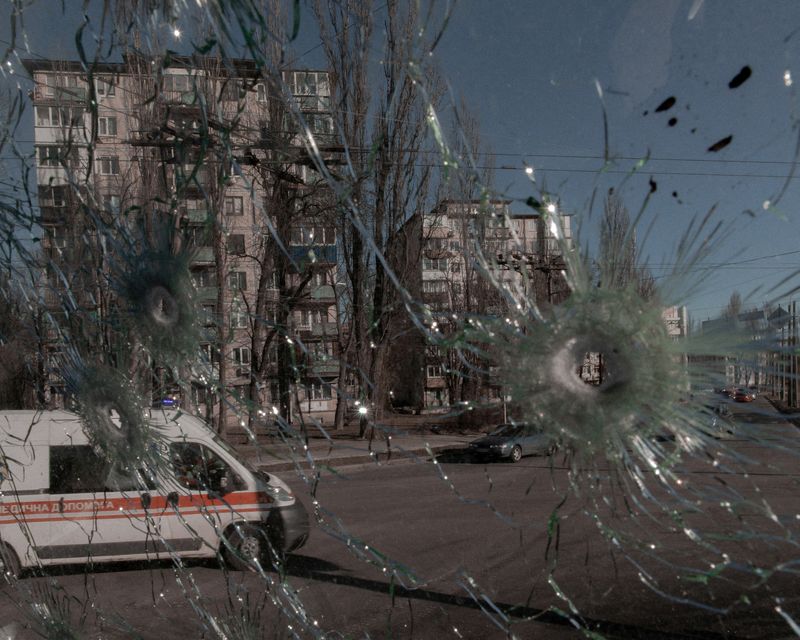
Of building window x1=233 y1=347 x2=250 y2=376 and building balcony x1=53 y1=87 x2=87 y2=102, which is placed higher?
building balcony x1=53 y1=87 x2=87 y2=102

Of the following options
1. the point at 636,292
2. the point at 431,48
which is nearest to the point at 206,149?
the point at 431,48

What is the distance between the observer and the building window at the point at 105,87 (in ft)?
4.63

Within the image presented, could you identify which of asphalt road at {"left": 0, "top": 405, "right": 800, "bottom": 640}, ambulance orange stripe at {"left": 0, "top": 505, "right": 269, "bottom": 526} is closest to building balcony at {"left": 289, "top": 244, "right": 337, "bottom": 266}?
asphalt road at {"left": 0, "top": 405, "right": 800, "bottom": 640}

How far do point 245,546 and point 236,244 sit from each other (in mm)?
704

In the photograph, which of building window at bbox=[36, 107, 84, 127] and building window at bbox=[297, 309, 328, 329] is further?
building window at bbox=[36, 107, 84, 127]

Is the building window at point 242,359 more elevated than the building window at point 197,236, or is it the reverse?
the building window at point 197,236

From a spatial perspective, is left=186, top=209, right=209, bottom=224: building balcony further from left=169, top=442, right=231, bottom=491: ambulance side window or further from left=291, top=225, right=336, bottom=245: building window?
left=169, top=442, right=231, bottom=491: ambulance side window

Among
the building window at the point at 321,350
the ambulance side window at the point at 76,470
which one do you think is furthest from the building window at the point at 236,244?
the ambulance side window at the point at 76,470

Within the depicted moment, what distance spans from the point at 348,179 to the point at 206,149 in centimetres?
34

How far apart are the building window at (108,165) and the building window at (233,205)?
444 millimetres

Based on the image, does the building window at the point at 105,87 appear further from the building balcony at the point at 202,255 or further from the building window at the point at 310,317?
the building window at the point at 310,317

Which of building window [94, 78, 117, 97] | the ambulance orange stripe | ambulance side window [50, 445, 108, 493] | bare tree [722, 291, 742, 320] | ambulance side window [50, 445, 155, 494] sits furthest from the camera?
ambulance side window [50, 445, 108, 493]

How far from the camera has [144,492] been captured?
161 centimetres

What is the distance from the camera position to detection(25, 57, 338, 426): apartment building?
1.19 meters
